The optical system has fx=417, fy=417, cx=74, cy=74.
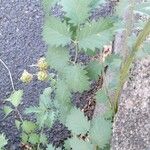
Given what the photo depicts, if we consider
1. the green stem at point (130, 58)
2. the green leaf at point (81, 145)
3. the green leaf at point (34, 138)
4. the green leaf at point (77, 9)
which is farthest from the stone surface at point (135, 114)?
the green leaf at point (34, 138)

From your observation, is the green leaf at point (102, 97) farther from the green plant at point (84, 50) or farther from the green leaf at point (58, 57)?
the green leaf at point (58, 57)

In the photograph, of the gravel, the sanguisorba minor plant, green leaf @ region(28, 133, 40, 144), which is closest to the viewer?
the sanguisorba minor plant

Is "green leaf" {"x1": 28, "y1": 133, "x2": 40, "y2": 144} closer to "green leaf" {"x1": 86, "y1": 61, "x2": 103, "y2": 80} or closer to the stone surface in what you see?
"green leaf" {"x1": 86, "y1": 61, "x2": 103, "y2": 80}

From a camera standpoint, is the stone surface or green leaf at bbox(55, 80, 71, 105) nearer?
the stone surface

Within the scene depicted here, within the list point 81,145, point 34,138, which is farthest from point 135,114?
point 34,138

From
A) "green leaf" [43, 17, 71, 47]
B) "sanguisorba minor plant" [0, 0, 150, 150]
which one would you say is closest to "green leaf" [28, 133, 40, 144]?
"sanguisorba minor plant" [0, 0, 150, 150]
